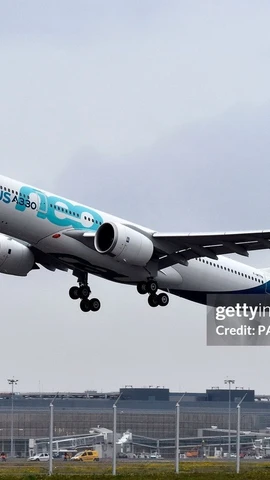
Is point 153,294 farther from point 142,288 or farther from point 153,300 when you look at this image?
point 142,288

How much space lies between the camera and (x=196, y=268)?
61.9m

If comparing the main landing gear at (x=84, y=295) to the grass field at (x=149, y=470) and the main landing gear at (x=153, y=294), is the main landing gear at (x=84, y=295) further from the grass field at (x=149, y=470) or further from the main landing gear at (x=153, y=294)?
the grass field at (x=149, y=470)

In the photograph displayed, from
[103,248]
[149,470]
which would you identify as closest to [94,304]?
[103,248]

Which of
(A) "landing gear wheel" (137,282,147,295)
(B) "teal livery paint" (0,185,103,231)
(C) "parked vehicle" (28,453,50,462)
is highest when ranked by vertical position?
(B) "teal livery paint" (0,185,103,231)

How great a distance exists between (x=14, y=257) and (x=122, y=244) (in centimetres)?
749

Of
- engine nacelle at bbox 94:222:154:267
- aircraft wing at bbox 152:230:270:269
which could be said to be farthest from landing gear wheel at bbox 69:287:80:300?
engine nacelle at bbox 94:222:154:267

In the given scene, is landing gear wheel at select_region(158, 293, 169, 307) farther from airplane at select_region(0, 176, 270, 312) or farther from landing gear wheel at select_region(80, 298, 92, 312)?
landing gear wheel at select_region(80, 298, 92, 312)

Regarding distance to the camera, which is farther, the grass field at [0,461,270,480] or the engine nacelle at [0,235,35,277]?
the engine nacelle at [0,235,35,277]

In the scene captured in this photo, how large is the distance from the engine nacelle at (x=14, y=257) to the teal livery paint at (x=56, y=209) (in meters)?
5.15

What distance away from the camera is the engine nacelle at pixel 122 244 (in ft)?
180

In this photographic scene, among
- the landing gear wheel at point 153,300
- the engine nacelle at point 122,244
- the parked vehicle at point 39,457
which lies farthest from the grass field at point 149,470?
the engine nacelle at point 122,244

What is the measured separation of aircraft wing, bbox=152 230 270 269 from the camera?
2188 inches

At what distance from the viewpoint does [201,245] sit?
188ft

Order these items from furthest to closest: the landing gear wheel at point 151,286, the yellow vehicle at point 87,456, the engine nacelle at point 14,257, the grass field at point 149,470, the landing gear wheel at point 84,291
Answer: the landing gear wheel at point 84,291 → the engine nacelle at point 14,257 → the yellow vehicle at point 87,456 → the landing gear wheel at point 151,286 → the grass field at point 149,470
